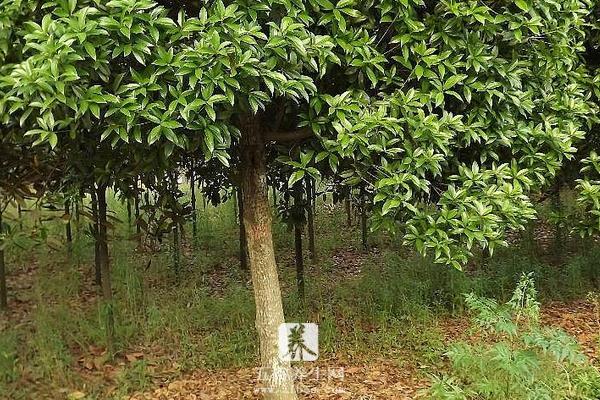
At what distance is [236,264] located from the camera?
6.77 metres

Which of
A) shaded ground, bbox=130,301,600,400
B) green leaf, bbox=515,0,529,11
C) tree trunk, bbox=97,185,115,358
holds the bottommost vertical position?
shaded ground, bbox=130,301,600,400

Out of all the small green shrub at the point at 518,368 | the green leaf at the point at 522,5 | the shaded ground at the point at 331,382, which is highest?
the green leaf at the point at 522,5

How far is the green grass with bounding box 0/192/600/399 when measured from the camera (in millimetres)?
4297

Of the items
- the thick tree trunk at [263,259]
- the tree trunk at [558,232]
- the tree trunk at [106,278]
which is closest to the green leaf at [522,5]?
the thick tree trunk at [263,259]

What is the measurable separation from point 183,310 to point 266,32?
314cm

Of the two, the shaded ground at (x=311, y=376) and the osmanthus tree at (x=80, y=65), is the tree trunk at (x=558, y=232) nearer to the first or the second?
the shaded ground at (x=311, y=376)

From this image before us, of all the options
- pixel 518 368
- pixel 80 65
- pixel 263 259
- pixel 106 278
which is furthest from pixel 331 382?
pixel 80 65

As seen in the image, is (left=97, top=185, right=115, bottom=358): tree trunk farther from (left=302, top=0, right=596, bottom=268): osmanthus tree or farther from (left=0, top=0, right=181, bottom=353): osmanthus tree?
(left=302, top=0, right=596, bottom=268): osmanthus tree

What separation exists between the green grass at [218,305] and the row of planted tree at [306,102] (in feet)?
3.89

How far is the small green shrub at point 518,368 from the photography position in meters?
3.16

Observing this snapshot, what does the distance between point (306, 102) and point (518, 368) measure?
1.71 m

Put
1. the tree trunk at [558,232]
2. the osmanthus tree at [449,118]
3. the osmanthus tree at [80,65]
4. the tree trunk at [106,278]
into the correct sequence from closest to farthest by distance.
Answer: the osmanthus tree at [80,65] → the osmanthus tree at [449,118] → the tree trunk at [106,278] → the tree trunk at [558,232]

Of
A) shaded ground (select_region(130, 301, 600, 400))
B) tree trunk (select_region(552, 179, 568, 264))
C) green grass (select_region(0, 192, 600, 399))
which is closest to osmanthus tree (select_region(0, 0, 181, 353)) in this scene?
shaded ground (select_region(130, 301, 600, 400))

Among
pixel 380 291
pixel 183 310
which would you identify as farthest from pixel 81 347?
pixel 380 291
